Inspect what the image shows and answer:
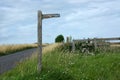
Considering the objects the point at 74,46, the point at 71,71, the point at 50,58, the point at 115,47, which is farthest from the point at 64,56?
the point at 74,46

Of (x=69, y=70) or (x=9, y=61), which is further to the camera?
(x=9, y=61)

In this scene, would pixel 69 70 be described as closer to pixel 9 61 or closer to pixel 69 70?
pixel 69 70

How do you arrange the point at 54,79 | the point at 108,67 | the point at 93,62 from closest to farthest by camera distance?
1. the point at 54,79
2. the point at 108,67
3. the point at 93,62

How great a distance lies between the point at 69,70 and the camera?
564 inches

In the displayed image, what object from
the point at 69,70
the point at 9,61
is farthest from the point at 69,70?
the point at 9,61

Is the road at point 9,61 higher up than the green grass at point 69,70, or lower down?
lower down

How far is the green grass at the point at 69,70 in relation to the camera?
41.2 feet

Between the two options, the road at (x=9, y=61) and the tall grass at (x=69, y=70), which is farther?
the road at (x=9, y=61)

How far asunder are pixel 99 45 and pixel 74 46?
2848 millimetres

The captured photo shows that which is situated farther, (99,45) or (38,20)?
(99,45)

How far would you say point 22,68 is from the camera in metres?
15.8

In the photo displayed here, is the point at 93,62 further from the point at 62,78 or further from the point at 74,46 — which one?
the point at 74,46

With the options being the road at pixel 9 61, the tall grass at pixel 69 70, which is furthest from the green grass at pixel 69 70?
the road at pixel 9 61

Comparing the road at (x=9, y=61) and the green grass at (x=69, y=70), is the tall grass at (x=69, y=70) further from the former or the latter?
the road at (x=9, y=61)
